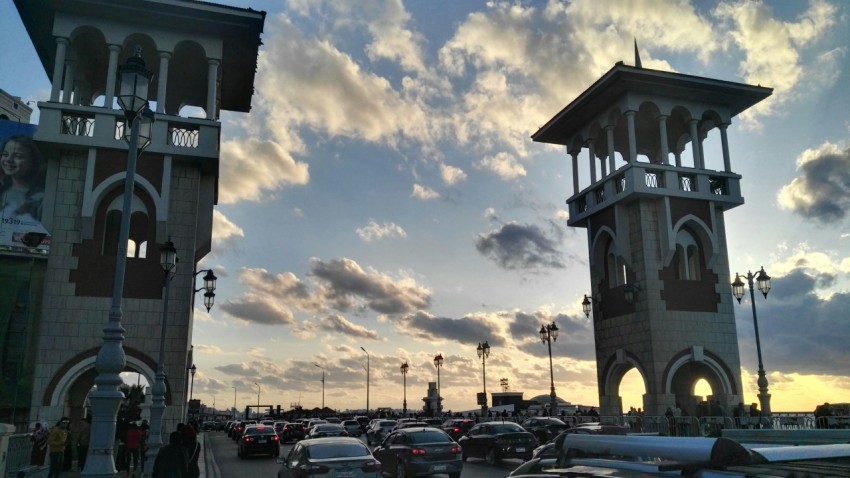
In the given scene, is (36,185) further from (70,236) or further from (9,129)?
(70,236)

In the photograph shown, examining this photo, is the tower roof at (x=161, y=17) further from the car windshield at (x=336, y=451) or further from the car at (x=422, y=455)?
the car windshield at (x=336, y=451)

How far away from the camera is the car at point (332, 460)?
13.2m

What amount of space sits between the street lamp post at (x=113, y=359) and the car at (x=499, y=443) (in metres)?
15.2

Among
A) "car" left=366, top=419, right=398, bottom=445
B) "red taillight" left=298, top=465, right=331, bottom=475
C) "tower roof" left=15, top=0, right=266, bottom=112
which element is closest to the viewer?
"red taillight" left=298, top=465, right=331, bottom=475

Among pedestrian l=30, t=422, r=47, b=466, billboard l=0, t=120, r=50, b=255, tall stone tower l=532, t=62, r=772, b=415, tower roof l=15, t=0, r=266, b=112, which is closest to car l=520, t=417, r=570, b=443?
tall stone tower l=532, t=62, r=772, b=415

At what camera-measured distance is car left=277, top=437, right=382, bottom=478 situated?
13.2 metres

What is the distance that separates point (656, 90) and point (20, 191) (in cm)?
3348

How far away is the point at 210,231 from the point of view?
1163 inches

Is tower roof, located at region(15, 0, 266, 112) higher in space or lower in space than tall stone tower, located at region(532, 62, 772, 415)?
higher

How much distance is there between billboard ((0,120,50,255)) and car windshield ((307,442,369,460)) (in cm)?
2477

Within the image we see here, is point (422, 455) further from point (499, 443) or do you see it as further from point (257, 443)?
point (257, 443)

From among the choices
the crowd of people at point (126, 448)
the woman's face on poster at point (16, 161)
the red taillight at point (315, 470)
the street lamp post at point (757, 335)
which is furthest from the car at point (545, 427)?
the woman's face on poster at point (16, 161)

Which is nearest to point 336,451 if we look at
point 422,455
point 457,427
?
point 422,455

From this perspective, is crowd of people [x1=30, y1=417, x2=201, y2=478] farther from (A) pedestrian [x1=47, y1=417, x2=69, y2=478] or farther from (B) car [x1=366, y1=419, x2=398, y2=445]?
(B) car [x1=366, y1=419, x2=398, y2=445]
